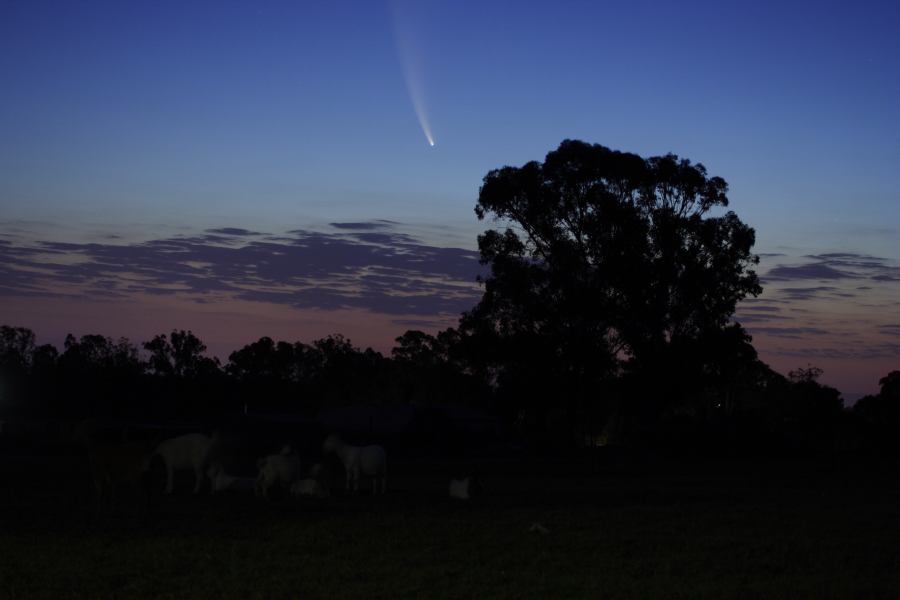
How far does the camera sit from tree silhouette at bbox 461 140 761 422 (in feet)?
167

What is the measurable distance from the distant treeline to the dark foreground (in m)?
32.3

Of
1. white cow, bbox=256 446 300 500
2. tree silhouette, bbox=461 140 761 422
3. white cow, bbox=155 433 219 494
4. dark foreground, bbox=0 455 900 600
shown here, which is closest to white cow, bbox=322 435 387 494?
dark foreground, bbox=0 455 900 600

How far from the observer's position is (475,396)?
110750 mm

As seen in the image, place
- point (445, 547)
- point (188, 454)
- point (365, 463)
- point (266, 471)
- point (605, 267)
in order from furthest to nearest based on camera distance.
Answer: point (605, 267) < point (365, 463) < point (188, 454) < point (266, 471) < point (445, 547)

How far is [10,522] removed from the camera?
55.3 feet

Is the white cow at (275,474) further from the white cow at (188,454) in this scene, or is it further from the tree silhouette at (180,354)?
the tree silhouette at (180,354)

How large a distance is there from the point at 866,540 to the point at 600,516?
456 cm

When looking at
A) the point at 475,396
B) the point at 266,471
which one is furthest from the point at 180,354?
the point at 266,471

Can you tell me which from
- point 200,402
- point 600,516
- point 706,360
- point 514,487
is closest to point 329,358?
point 200,402

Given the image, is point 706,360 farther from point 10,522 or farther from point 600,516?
point 10,522

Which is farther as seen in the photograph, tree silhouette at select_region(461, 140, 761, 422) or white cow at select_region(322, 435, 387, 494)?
tree silhouette at select_region(461, 140, 761, 422)

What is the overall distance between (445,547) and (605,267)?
36629mm

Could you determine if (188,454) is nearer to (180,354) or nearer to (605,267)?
(605,267)

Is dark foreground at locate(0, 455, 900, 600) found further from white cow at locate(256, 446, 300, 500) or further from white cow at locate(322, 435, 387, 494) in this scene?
white cow at locate(322, 435, 387, 494)
